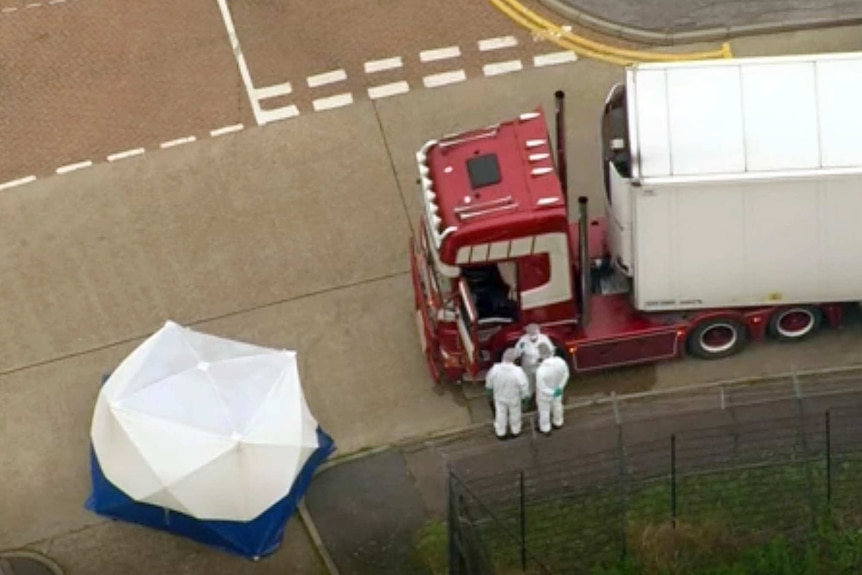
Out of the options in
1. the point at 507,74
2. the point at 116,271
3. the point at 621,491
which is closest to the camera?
the point at 621,491

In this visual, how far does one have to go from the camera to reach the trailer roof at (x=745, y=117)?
1623 cm

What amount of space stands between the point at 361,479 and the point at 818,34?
877cm

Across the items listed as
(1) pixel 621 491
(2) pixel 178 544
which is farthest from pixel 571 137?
(2) pixel 178 544

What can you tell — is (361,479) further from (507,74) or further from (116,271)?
(507,74)

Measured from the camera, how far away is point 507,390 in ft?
55.0

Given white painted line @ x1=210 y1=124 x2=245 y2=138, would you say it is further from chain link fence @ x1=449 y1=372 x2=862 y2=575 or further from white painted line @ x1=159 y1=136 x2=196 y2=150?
chain link fence @ x1=449 y1=372 x2=862 y2=575

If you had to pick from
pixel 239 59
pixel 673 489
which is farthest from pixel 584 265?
pixel 239 59

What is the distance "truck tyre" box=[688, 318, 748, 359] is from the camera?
57.8ft

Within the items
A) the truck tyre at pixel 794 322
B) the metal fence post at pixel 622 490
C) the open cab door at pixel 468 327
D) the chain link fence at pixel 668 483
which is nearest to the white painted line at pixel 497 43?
the open cab door at pixel 468 327

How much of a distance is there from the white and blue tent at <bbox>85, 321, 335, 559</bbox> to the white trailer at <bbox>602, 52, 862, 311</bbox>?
164 inches

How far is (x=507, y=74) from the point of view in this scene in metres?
20.8

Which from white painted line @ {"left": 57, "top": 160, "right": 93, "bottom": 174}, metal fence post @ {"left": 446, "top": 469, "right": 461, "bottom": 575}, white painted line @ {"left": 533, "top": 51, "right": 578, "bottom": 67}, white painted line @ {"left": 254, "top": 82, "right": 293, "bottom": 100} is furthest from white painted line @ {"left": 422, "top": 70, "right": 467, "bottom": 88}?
metal fence post @ {"left": 446, "top": 469, "right": 461, "bottom": 575}

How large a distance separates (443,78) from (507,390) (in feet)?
18.6

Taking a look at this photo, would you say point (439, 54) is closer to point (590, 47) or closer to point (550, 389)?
point (590, 47)
